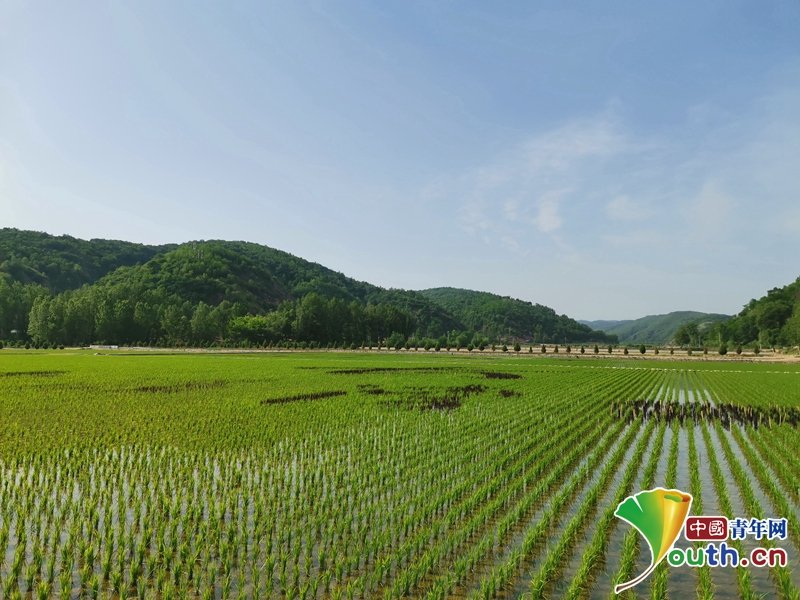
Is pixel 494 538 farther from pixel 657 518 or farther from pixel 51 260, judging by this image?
pixel 51 260

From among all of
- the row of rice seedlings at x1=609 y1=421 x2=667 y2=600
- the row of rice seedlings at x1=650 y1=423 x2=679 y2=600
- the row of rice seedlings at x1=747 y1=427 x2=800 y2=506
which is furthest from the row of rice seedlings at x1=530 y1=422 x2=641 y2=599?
the row of rice seedlings at x1=747 y1=427 x2=800 y2=506

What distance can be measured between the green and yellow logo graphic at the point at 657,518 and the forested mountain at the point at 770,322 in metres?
111

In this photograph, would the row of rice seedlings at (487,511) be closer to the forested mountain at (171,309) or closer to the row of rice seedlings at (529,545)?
the row of rice seedlings at (529,545)

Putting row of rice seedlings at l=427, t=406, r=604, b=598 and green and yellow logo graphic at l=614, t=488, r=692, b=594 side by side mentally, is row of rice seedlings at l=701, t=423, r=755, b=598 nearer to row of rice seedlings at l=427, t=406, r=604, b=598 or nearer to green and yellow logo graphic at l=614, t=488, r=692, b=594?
green and yellow logo graphic at l=614, t=488, r=692, b=594

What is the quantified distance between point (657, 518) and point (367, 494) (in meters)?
5.16

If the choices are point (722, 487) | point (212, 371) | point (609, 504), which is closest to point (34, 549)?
point (609, 504)

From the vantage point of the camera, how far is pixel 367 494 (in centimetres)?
1034

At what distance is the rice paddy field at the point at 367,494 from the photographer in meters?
6.62

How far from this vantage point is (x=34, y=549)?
706 cm

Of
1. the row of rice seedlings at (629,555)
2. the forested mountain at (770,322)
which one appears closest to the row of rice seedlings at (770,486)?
the row of rice seedlings at (629,555)

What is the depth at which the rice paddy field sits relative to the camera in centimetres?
662

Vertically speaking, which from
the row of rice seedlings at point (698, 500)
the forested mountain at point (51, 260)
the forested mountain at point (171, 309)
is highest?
the forested mountain at point (51, 260)

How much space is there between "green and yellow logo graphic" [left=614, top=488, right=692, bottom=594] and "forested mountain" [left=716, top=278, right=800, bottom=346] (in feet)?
364

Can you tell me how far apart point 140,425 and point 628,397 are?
22.5 metres
